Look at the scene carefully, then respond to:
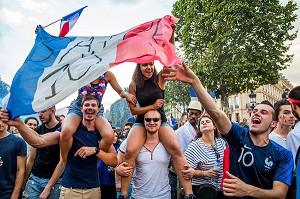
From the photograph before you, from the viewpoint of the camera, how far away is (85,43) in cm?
423

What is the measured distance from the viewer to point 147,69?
434 cm

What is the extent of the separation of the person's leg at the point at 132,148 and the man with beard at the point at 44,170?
44.3 inches

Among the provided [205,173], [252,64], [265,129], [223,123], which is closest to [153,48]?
[223,123]

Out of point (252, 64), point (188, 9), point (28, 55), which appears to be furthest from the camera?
point (188, 9)

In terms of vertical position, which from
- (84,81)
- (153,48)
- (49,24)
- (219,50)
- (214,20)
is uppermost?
(214,20)

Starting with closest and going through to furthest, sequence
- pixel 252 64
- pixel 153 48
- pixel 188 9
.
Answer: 1. pixel 153 48
2. pixel 252 64
3. pixel 188 9

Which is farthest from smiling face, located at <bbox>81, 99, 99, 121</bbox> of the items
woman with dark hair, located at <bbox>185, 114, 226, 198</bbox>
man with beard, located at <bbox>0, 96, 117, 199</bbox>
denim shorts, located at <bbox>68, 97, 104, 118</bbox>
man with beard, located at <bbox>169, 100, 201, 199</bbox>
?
man with beard, located at <bbox>169, 100, 201, 199</bbox>

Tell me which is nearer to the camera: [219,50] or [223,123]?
[223,123]

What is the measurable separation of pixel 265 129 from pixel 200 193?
1.33 metres

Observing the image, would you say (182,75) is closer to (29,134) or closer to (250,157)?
(250,157)

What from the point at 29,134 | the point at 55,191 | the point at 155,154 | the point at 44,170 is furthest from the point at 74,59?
the point at 55,191

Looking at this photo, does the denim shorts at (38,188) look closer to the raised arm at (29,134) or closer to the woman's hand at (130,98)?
the raised arm at (29,134)

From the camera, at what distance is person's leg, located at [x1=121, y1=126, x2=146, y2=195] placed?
4375 millimetres

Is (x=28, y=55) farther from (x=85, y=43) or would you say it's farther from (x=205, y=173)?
(x=205, y=173)
